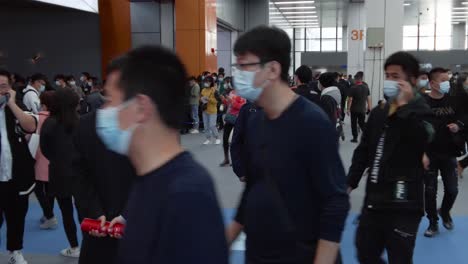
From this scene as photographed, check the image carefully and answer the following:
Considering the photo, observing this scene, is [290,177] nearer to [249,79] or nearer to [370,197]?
[249,79]

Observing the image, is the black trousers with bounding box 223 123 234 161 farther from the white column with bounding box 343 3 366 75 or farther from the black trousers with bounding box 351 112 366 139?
the white column with bounding box 343 3 366 75

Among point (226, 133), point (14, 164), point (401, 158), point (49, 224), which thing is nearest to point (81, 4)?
point (226, 133)

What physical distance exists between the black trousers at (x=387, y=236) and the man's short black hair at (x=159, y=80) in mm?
2006

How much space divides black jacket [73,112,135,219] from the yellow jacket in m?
8.81

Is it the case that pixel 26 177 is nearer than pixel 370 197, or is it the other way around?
pixel 370 197

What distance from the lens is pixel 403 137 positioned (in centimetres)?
298

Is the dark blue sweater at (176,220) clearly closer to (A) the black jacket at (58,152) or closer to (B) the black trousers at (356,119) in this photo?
(A) the black jacket at (58,152)

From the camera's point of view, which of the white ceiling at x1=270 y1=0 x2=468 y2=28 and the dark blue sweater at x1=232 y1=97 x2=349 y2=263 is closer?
the dark blue sweater at x1=232 y1=97 x2=349 y2=263

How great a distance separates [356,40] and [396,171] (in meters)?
21.9

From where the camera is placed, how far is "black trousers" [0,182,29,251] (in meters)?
4.26

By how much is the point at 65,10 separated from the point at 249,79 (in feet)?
60.7

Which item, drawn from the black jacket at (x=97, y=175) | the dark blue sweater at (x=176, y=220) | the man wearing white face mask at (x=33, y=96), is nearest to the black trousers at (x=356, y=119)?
the man wearing white face mask at (x=33, y=96)

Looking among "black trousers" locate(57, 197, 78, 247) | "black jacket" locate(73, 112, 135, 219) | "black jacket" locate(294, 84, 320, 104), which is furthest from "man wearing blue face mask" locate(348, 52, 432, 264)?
"black trousers" locate(57, 197, 78, 247)

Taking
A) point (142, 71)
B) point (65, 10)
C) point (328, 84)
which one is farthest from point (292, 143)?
point (65, 10)
